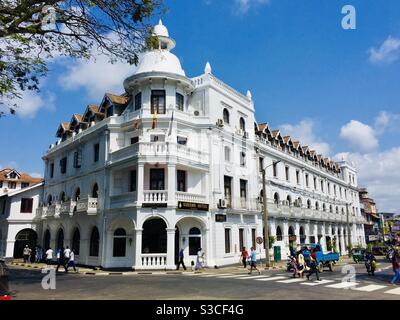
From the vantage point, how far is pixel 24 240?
4056cm

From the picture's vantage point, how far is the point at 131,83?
2825 centimetres

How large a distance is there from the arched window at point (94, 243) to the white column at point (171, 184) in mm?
8224

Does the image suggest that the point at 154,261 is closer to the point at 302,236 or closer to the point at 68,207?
the point at 68,207

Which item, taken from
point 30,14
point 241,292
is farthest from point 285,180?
point 30,14

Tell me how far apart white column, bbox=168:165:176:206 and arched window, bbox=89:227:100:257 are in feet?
27.0

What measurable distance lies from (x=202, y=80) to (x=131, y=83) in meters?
6.15

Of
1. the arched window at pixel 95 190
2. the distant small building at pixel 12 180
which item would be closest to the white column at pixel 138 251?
the arched window at pixel 95 190

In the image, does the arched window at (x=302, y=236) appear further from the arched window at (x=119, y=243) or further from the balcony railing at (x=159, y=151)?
the arched window at (x=119, y=243)

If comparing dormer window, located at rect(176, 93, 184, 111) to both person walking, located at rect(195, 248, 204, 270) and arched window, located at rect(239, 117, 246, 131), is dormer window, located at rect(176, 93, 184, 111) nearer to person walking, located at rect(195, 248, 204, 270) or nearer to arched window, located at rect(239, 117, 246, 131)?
arched window, located at rect(239, 117, 246, 131)

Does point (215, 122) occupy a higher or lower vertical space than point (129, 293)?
higher

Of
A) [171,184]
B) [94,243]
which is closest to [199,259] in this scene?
[171,184]

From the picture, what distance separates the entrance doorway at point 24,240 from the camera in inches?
1575
